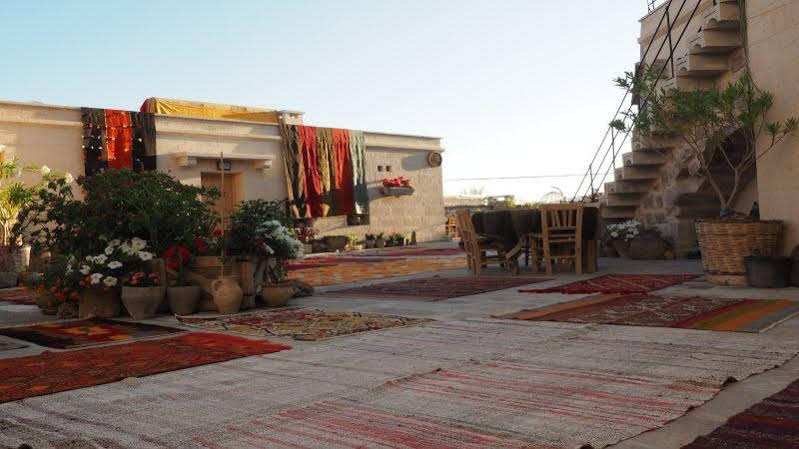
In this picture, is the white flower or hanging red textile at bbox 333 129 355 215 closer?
the white flower

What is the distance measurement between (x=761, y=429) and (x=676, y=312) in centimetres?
265

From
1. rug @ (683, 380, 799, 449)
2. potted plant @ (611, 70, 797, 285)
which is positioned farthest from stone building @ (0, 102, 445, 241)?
rug @ (683, 380, 799, 449)

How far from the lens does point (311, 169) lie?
18.4m

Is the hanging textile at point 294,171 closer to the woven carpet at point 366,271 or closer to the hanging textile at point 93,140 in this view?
the hanging textile at point 93,140

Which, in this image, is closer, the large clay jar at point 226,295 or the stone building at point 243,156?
the large clay jar at point 226,295

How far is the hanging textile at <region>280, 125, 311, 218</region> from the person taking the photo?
17.9 m

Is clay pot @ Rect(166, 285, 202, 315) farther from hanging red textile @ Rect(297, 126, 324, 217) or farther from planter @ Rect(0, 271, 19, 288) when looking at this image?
hanging red textile @ Rect(297, 126, 324, 217)

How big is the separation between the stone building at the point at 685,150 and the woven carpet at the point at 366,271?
2958 mm

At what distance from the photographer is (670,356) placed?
129 inches

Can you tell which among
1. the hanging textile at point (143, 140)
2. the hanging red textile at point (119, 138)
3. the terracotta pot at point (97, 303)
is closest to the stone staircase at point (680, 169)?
the terracotta pot at point (97, 303)

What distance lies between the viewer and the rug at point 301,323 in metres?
4.55

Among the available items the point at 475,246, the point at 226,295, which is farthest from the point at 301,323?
the point at 475,246

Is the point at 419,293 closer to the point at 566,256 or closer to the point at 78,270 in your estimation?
the point at 566,256

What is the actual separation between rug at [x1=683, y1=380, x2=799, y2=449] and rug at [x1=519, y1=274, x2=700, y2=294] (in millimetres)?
3766
